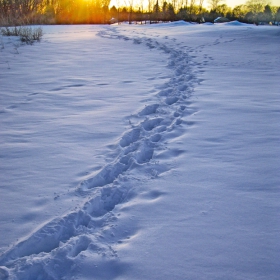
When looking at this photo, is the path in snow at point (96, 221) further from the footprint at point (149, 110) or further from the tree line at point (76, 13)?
the tree line at point (76, 13)

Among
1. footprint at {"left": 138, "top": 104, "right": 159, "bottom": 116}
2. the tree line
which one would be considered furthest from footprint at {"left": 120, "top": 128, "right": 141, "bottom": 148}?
the tree line

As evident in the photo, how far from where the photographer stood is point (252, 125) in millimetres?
2887

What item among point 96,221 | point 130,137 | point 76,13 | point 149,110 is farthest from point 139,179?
point 76,13

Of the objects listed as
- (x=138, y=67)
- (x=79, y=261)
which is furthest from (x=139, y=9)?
→ (x=79, y=261)

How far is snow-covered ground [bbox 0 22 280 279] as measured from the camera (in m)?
1.35

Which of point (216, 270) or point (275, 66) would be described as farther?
point (275, 66)

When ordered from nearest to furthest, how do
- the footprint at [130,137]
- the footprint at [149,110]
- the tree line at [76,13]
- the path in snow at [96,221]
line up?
the path in snow at [96,221] < the footprint at [130,137] < the footprint at [149,110] < the tree line at [76,13]

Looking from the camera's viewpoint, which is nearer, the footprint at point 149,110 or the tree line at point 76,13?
the footprint at point 149,110

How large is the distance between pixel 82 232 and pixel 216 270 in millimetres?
701

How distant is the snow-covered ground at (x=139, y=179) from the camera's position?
1347 mm

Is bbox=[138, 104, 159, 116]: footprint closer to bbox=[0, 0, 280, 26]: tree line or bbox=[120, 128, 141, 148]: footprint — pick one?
bbox=[120, 128, 141, 148]: footprint

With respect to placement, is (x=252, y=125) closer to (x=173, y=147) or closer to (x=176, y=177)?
(x=173, y=147)

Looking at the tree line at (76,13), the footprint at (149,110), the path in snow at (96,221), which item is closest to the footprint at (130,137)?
the path in snow at (96,221)

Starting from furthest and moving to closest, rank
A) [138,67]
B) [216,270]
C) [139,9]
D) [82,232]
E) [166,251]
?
1. [139,9]
2. [138,67]
3. [82,232]
4. [166,251]
5. [216,270]
